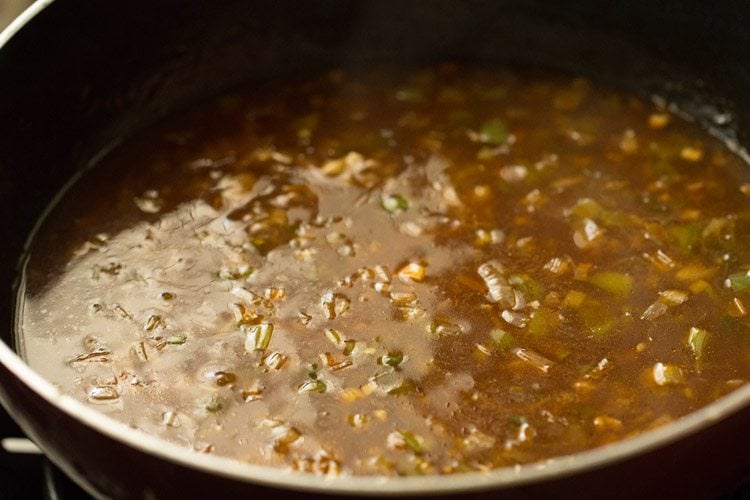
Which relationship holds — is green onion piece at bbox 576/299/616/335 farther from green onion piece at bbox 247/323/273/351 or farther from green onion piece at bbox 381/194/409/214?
green onion piece at bbox 247/323/273/351

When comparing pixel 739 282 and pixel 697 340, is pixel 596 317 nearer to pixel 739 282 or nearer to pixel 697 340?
pixel 697 340

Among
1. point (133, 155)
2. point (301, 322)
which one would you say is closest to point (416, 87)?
point (133, 155)

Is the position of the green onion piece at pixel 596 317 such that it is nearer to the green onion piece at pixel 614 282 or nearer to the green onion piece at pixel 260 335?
the green onion piece at pixel 614 282

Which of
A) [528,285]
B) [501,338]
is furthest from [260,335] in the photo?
[528,285]

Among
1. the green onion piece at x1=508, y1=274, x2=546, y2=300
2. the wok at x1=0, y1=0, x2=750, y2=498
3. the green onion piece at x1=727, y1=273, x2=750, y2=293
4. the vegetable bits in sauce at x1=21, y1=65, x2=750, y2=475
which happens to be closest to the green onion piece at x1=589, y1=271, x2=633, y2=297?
the vegetable bits in sauce at x1=21, y1=65, x2=750, y2=475

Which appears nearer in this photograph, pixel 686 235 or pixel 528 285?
pixel 528 285

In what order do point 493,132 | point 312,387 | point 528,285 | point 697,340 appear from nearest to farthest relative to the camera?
point 312,387, point 697,340, point 528,285, point 493,132

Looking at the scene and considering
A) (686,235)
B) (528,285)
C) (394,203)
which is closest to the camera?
(528,285)

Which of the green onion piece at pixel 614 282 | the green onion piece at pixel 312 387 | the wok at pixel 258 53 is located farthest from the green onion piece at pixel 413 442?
the wok at pixel 258 53
